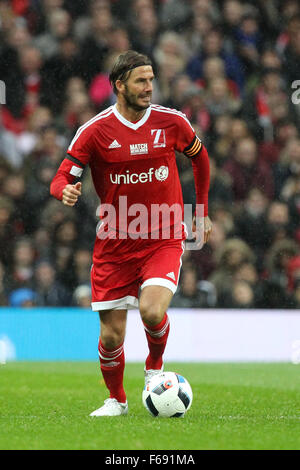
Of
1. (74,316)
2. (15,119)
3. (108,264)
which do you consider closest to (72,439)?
(108,264)

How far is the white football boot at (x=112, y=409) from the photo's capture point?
6.22 metres

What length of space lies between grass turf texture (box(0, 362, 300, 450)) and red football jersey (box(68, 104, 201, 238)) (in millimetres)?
1431

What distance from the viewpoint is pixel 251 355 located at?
11758mm

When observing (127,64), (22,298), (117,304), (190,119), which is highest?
(190,119)

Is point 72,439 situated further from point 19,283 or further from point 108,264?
point 19,283

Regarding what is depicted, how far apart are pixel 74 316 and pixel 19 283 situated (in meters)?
0.83

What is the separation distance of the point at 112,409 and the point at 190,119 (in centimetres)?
709

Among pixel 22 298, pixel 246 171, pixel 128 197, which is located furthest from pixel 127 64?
pixel 246 171

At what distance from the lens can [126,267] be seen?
633cm

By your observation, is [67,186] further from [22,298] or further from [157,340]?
[22,298]

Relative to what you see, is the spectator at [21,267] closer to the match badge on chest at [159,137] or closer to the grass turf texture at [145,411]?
the grass turf texture at [145,411]

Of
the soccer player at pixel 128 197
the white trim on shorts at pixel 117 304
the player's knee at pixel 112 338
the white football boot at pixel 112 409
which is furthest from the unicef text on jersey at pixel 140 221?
the white football boot at pixel 112 409

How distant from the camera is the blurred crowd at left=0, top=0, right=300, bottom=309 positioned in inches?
464

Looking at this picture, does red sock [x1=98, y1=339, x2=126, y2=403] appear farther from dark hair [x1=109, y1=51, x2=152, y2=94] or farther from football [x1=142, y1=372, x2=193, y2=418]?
dark hair [x1=109, y1=51, x2=152, y2=94]
